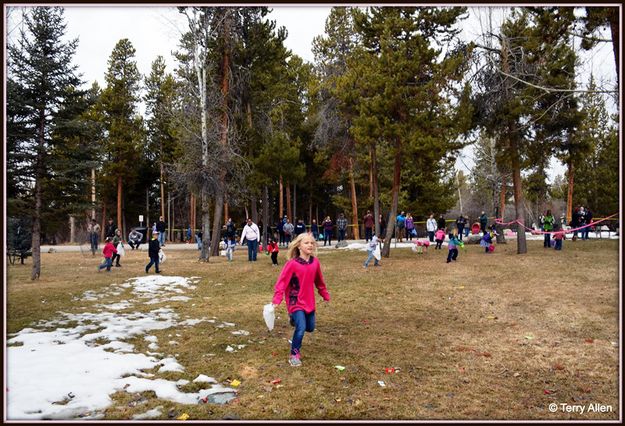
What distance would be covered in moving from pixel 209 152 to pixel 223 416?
16.6m

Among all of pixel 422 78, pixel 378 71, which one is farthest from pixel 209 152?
pixel 422 78

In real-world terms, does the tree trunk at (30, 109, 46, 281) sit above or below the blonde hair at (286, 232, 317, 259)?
above

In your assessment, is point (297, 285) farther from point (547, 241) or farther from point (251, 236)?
point (547, 241)

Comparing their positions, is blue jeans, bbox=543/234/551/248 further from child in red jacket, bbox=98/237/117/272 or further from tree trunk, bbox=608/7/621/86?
child in red jacket, bbox=98/237/117/272

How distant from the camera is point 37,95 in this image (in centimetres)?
1253

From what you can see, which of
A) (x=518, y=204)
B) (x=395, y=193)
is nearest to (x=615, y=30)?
(x=395, y=193)

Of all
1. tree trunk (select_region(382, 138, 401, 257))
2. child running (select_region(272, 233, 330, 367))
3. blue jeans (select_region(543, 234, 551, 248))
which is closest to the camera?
child running (select_region(272, 233, 330, 367))

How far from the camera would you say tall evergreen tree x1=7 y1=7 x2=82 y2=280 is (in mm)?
11891

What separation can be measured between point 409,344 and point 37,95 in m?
12.7

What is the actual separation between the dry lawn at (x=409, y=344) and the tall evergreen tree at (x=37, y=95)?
121 inches

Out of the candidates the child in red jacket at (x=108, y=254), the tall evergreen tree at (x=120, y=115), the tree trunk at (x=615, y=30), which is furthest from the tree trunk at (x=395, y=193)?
the tall evergreen tree at (x=120, y=115)

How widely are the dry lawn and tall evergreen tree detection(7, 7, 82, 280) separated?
3.06 meters

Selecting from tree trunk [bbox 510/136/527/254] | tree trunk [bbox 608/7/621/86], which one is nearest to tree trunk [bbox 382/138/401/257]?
tree trunk [bbox 510/136/527/254]

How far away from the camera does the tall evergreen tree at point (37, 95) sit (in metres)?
11.9
